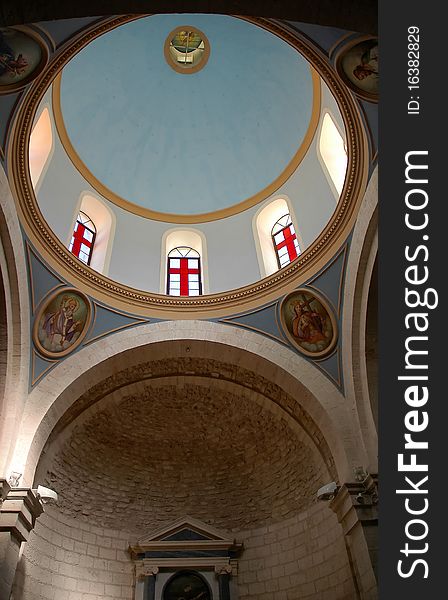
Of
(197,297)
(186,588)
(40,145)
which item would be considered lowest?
(186,588)

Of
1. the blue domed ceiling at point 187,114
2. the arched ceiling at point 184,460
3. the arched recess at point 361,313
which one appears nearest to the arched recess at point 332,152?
the blue domed ceiling at point 187,114

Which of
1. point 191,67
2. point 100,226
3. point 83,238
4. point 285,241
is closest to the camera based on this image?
point 83,238

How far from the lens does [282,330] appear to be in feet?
43.8

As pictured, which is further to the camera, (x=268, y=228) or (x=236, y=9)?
(x=268, y=228)

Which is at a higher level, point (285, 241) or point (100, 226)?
point (100, 226)

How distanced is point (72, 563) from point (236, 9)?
36.9ft

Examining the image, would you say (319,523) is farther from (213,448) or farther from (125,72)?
(125,72)

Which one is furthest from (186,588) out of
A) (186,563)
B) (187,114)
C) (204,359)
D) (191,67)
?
(191,67)

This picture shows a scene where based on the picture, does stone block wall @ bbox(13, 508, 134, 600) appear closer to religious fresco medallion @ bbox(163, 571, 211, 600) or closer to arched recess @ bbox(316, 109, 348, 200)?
religious fresco medallion @ bbox(163, 571, 211, 600)

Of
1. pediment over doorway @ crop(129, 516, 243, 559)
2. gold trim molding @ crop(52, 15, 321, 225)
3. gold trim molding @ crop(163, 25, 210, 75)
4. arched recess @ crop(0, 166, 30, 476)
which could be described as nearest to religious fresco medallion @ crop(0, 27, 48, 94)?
arched recess @ crop(0, 166, 30, 476)

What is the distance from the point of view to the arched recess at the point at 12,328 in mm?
10961

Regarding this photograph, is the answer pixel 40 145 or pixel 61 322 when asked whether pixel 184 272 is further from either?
pixel 40 145

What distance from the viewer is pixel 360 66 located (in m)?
9.13

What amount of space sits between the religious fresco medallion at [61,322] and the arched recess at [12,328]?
1.42ft
